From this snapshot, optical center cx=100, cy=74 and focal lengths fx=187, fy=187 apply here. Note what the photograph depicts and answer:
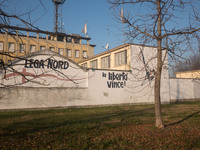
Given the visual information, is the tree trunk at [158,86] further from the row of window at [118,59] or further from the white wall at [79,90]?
the row of window at [118,59]

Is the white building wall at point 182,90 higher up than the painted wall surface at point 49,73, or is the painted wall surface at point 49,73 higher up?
the painted wall surface at point 49,73

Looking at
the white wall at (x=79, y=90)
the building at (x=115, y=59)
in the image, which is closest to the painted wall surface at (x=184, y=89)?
the white wall at (x=79, y=90)

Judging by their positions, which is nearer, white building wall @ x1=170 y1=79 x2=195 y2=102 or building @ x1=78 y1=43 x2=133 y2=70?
building @ x1=78 y1=43 x2=133 y2=70

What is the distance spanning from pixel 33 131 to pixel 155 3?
7.65m

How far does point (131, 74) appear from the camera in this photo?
21.2 meters

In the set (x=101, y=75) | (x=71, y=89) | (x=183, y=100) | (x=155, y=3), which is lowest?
(x=183, y=100)

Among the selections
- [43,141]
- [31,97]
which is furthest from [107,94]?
[43,141]

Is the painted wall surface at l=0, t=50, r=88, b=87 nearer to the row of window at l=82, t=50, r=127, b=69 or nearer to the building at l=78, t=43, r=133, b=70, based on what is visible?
the building at l=78, t=43, r=133, b=70

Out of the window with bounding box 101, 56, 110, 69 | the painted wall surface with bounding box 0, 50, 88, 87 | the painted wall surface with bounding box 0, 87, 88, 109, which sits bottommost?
the painted wall surface with bounding box 0, 87, 88, 109

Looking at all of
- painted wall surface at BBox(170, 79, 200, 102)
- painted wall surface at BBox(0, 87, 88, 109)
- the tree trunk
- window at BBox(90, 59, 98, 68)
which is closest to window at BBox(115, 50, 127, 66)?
window at BBox(90, 59, 98, 68)

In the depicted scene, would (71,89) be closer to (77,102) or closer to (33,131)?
(77,102)

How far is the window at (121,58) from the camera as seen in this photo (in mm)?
21869

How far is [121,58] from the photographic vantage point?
2261 cm

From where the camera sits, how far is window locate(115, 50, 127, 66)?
71.7 ft
